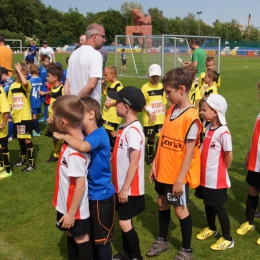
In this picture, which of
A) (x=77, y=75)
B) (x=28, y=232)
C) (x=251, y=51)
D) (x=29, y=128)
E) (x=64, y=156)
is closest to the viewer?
(x=64, y=156)

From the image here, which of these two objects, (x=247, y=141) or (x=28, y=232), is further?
(x=247, y=141)

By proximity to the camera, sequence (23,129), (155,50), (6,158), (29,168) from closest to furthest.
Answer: (6,158)
(23,129)
(29,168)
(155,50)

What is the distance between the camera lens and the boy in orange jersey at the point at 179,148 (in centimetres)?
317

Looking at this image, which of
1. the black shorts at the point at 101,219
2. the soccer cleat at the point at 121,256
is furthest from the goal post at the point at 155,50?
the black shorts at the point at 101,219

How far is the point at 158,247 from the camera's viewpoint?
12.1ft

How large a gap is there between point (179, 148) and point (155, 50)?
16.6 metres

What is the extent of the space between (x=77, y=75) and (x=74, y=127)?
2001 millimetres

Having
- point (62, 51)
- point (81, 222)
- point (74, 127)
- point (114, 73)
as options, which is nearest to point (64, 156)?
point (74, 127)

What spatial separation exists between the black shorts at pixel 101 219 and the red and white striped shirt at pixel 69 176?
0.30ft

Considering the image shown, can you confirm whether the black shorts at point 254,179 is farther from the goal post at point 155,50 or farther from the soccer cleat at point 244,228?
the goal post at point 155,50

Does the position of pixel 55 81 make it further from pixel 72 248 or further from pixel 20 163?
pixel 72 248

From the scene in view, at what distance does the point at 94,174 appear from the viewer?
2896 millimetres

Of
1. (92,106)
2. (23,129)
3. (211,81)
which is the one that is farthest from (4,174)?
(211,81)

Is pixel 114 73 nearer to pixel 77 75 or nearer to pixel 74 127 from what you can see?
pixel 77 75
